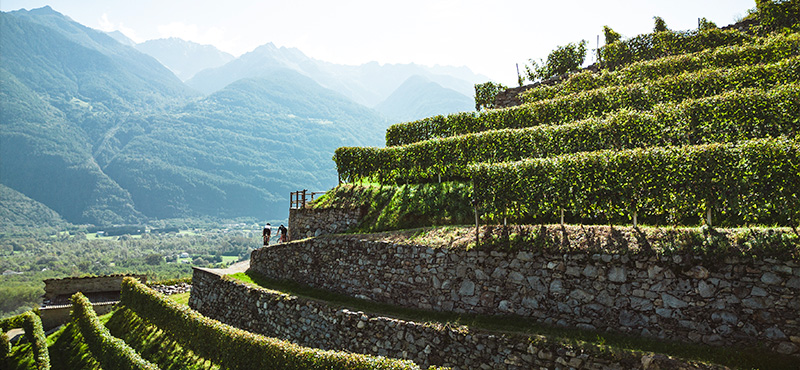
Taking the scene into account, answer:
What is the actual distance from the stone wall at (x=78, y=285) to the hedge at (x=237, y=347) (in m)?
12.7

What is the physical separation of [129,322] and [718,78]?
115ft

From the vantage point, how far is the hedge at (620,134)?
56.5 feet

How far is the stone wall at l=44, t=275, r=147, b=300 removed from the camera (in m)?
33.0

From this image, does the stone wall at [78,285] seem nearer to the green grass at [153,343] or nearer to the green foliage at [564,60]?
the green grass at [153,343]

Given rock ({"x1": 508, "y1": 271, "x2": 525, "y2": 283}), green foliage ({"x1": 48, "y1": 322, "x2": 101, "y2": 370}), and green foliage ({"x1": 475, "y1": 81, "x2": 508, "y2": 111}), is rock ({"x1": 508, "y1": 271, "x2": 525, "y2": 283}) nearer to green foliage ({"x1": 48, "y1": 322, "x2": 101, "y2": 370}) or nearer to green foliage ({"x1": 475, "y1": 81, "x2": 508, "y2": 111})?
green foliage ({"x1": 48, "y1": 322, "x2": 101, "y2": 370})

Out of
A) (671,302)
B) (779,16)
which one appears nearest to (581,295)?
(671,302)

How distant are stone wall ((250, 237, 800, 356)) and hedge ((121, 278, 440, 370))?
4.69 m

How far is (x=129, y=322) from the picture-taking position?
2503cm

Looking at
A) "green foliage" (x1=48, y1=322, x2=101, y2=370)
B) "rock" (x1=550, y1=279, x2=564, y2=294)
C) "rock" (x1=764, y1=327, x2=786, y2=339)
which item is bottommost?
"green foliage" (x1=48, y1=322, x2=101, y2=370)

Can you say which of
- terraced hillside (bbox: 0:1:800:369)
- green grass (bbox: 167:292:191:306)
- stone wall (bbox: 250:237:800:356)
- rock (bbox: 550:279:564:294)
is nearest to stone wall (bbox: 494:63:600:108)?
terraced hillside (bbox: 0:1:800:369)

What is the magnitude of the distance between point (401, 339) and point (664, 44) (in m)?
32.0

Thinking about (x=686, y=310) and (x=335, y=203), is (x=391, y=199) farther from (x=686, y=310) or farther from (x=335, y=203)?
(x=686, y=310)

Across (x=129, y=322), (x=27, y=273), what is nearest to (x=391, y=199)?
(x=129, y=322)

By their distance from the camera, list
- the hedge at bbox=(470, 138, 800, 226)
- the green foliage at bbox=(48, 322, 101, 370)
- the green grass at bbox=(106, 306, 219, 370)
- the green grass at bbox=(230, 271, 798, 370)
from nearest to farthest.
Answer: the green grass at bbox=(230, 271, 798, 370) → the hedge at bbox=(470, 138, 800, 226) → the green grass at bbox=(106, 306, 219, 370) → the green foliage at bbox=(48, 322, 101, 370)
